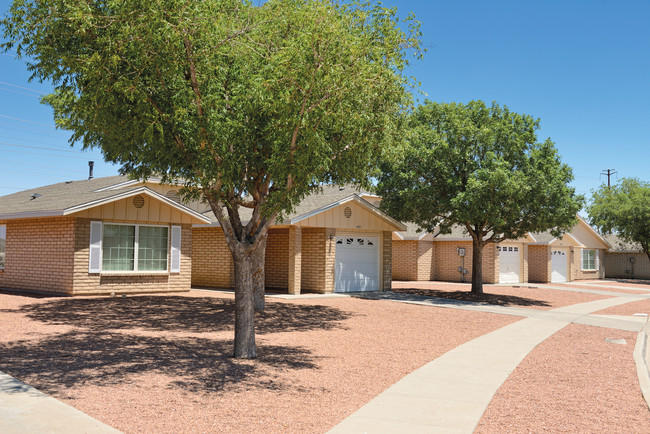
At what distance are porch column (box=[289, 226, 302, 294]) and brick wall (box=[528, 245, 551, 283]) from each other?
20.7 metres

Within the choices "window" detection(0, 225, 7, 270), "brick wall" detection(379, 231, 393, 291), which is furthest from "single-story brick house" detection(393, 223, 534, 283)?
"window" detection(0, 225, 7, 270)

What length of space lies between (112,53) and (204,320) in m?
7.21

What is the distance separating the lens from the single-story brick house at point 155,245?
17250 mm

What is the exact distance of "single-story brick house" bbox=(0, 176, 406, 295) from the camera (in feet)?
56.6

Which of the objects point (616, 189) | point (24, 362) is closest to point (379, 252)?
point (24, 362)

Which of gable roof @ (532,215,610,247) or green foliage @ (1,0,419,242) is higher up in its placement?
green foliage @ (1,0,419,242)

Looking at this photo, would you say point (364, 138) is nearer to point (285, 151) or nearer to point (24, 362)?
point (285, 151)

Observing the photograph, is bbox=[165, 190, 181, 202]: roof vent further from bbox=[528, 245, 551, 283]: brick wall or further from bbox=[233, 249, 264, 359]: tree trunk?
bbox=[528, 245, 551, 283]: brick wall

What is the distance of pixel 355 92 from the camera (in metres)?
8.37

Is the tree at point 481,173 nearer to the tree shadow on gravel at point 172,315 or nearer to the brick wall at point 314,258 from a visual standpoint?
the brick wall at point 314,258

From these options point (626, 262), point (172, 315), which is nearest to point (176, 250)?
point (172, 315)

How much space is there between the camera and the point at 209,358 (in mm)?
8734

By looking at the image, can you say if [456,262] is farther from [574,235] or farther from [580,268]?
[580,268]

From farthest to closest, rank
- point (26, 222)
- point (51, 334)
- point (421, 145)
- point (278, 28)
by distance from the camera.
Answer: point (421, 145)
point (26, 222)
point (51, 334)
point (278, 28)
